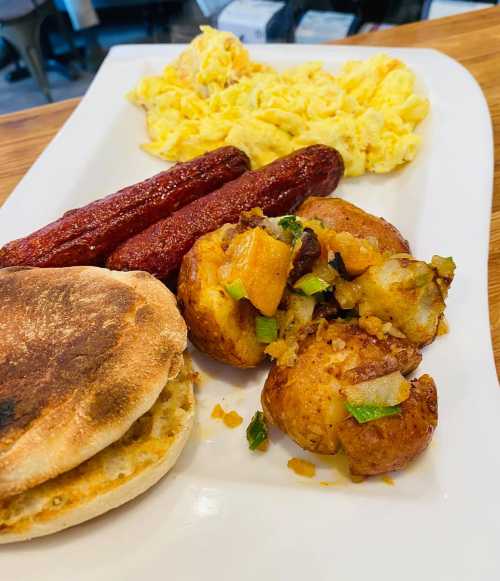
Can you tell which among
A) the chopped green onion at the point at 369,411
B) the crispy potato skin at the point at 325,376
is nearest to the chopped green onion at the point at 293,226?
the crispy potato skin at the point at 325,376

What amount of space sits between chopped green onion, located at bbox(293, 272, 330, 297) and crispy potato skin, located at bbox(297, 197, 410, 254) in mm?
338

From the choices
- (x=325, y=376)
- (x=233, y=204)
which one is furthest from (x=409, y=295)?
(x=233, y=204)

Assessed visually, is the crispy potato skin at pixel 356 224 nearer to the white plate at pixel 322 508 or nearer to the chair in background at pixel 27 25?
the white plate at pixel 322 508

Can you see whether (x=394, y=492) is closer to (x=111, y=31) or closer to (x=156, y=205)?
(x=156, y=205)

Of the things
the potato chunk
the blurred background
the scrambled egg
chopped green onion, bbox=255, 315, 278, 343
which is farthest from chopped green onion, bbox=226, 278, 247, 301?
the blurred background

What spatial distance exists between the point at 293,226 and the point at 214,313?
410 mm

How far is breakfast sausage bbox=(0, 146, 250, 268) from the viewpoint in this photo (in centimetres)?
221

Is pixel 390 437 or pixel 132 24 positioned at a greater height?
pixel 390 437

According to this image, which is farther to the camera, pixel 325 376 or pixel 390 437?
pixel 325 376

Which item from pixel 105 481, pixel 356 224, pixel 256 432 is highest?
pixel 356 224

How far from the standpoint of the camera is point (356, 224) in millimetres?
2080

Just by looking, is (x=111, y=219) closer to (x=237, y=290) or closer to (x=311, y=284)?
(x=237, y=290)

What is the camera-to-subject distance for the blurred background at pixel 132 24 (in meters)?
5.86

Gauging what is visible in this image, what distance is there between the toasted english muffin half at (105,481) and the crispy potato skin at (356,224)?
906 mm
